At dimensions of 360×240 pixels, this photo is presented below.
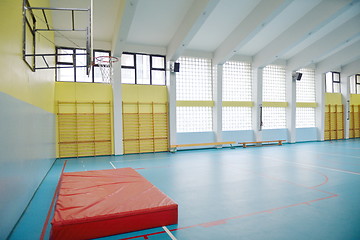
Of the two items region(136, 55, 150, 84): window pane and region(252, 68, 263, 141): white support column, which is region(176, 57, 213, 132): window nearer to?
region(136, 55, 150, 84): window pane

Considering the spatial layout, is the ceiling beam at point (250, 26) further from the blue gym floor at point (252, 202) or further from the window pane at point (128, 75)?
the blue gym floor at point (252, 202)

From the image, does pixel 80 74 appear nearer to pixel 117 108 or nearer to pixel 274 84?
pixel 117 108

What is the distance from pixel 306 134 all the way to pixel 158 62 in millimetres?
12296

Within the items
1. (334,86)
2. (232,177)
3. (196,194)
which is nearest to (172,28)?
(232,177)

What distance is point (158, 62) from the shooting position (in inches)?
539

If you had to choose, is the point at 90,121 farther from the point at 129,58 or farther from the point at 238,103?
the point at 238,103

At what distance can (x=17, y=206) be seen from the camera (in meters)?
4.24

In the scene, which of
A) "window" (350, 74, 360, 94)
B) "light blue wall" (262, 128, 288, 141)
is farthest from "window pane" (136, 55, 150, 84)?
"window" (350, 74, 360, 94)

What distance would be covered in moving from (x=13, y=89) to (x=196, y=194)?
427 centimetres

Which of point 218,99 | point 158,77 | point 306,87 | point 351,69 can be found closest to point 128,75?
point 158,77

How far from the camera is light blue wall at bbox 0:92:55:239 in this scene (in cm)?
352

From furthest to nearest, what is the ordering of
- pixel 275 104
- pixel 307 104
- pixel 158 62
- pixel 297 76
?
1. pixel 307 104
2. pixel 275 104
3. pixel 297 76
4. pixel 158 62

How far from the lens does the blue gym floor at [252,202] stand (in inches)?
147

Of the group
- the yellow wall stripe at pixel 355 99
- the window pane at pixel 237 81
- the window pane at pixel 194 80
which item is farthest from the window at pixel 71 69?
the yellow wall stripe at pixel 355 99
